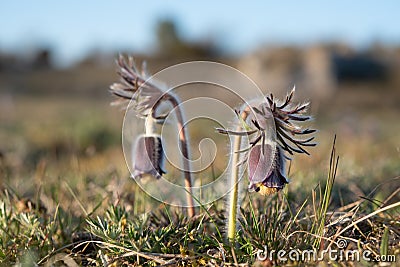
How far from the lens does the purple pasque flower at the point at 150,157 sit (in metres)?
2.28

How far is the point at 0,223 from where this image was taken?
2.41m

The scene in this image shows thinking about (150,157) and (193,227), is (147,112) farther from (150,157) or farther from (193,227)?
(193,227)

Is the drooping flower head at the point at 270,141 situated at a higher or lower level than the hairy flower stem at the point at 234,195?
higher

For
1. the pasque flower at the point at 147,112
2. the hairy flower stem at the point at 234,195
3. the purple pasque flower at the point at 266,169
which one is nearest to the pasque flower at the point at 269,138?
the purple pasque flower at the point at 266,169

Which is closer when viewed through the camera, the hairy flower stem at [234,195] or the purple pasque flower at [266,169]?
the purple pasque flower at [266,169]

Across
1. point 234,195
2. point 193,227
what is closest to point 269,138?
point 234,195

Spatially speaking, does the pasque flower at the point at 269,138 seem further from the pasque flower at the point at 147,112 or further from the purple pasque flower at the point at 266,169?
the pasque flower at the point at 147,112

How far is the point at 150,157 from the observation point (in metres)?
2.28

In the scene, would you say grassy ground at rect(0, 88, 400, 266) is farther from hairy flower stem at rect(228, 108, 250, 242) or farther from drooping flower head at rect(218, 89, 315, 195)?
drooping flower head at rect(218, 89, 315, 195)

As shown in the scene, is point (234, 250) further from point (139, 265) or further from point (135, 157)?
point (135, 157)

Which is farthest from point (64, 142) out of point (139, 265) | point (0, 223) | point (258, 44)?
point (258, 44)

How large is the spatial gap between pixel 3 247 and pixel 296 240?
126 centimetres

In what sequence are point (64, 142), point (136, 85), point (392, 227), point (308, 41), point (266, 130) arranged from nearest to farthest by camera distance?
point (266, 130) → point (392, 227) → point (136, 85) → point (64, 142) → point (308, 41)

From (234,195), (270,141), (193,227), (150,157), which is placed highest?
(270,141)
